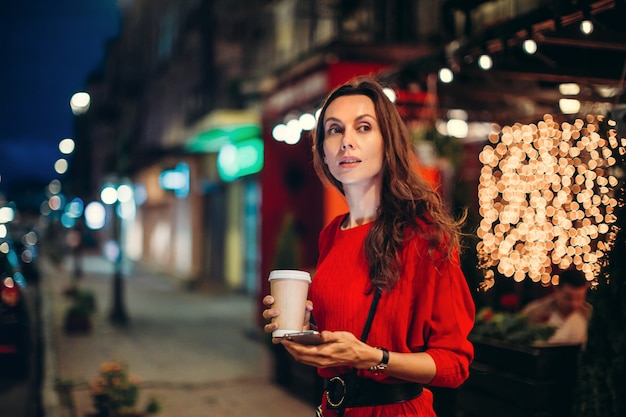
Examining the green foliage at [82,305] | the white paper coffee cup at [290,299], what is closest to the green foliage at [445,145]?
the white paper coffee cup at [290,299]

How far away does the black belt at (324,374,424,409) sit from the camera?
2.46 metres

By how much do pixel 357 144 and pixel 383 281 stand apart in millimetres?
531

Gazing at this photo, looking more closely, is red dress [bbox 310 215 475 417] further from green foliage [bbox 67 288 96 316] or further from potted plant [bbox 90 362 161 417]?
green foliage [bbox 67 288 96 316]

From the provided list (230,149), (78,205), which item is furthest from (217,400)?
(78,205)

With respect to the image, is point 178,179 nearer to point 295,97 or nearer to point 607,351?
point 295,97

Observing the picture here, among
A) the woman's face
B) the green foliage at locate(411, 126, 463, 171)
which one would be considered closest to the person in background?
the green foliage at locate(411, 126, 463, 171)

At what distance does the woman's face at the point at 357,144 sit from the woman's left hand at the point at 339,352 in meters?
0.65

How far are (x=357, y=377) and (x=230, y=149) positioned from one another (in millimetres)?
18505

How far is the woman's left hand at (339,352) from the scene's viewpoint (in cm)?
219

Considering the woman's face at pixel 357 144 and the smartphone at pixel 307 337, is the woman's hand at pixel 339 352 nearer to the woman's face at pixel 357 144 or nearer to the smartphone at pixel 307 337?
the smartphone at pixel 307 337

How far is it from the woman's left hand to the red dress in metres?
0.17

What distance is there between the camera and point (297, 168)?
14.3 metres

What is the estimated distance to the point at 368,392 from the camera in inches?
97.4

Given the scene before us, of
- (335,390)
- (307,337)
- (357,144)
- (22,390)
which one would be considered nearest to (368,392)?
(335,390)
